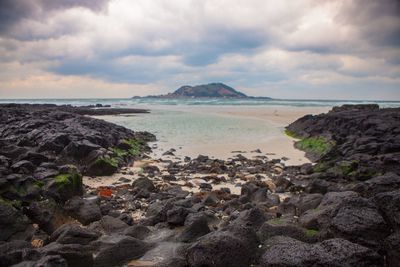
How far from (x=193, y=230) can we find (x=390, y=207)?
4.26m

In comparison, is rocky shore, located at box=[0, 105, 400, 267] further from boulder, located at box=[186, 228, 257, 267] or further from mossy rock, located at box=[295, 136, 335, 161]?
mossy rock, located at box=[295, 136, 335, 161]

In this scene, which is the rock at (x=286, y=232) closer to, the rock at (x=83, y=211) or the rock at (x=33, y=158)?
the rock at (x=83, y=211)

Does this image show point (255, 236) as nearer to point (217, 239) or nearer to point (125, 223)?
point (217, 239)

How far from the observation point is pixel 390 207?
6.78 m

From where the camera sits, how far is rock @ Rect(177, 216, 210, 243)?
25.9 feet

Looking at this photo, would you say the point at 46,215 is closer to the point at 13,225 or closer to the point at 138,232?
the point at 13,225

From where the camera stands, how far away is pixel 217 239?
6312 millimetres

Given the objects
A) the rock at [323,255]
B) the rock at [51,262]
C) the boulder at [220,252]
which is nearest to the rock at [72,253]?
the rock at [51,262]

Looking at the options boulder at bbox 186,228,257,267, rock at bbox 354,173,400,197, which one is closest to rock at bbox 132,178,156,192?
boulder at bbox 186,228,257,267

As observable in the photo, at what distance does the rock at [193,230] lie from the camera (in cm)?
790

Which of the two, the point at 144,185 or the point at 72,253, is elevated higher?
the point at 72,253

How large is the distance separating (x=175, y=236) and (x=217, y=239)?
2.03m

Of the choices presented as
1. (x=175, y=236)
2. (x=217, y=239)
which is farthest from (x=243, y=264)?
(x=175, y=236)

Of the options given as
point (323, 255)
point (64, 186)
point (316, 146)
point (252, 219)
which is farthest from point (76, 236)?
point (316, 146)
